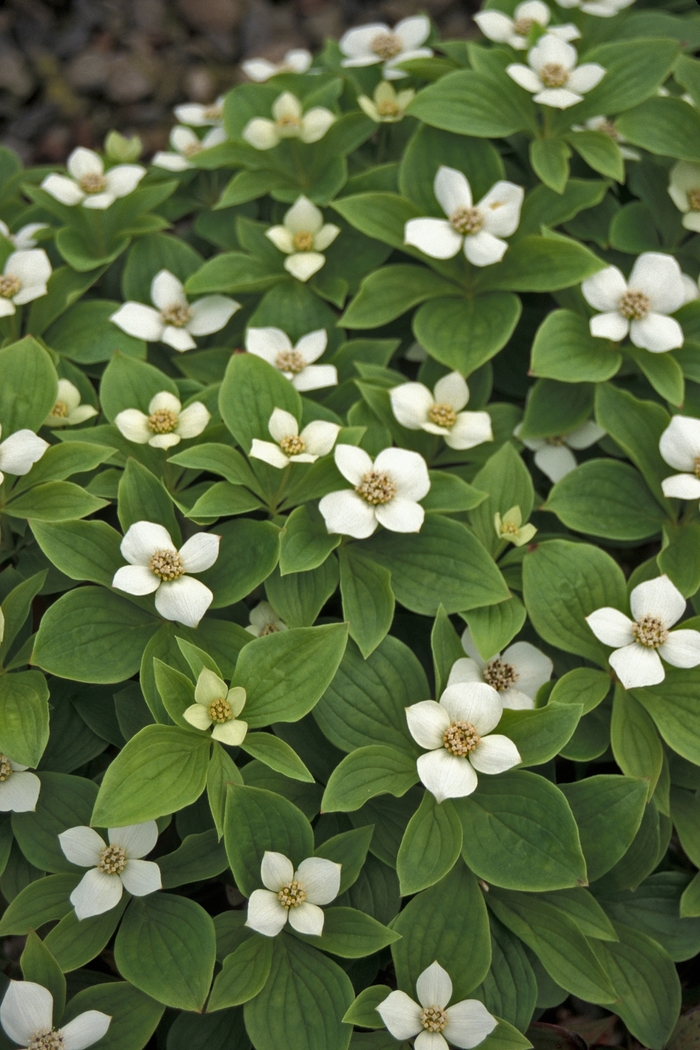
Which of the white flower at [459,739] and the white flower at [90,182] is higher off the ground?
the white flower at [90,182]

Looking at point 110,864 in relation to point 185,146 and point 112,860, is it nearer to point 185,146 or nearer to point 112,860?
point 112,860

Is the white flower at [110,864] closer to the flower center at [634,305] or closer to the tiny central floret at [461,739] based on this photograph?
the tiny central floret at [461,739]

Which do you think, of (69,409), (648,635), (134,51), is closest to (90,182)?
(69,409)

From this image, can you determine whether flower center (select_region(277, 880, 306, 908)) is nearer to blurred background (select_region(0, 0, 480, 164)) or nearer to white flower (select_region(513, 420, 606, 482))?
white flower (select_region(513, 420, 606, 482))

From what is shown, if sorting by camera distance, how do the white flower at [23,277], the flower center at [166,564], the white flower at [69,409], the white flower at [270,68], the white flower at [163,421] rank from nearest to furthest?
the flower center at [166,564] → the white flower at [163,421] → the white flower at [69,409] → the white flower at [23,277] → the white flower at [270,68]

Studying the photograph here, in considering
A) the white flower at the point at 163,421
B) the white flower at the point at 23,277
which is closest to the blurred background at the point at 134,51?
the white flower at the point at 23,277
